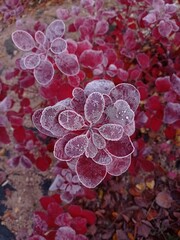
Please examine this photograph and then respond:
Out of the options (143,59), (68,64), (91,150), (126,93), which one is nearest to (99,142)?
(91,150)

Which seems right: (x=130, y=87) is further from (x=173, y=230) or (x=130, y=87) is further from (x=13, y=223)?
(x=13, y=223)

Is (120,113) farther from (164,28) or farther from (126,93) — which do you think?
(164,28)

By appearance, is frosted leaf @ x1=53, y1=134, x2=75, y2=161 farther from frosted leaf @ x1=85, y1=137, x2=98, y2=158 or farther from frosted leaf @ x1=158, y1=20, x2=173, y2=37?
frosted leaf @ x1=158, y1=20, x2=173, y2=37

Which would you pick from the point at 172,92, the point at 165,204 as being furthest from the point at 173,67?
the point at 165,204

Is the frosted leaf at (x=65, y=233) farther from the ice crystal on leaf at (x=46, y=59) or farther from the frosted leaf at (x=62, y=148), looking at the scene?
the ice crystal on leaf at (x=46, y=59)

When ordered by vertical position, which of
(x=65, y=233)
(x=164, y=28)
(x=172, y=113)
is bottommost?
(x=65, y=233)

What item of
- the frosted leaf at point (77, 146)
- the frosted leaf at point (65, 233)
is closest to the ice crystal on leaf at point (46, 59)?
the frosted leaf at point (77, 146)
